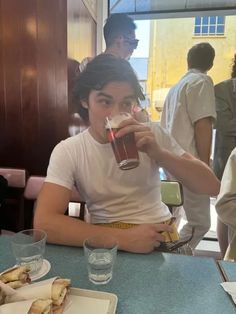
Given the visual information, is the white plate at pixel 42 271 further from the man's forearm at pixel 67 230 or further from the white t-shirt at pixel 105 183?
the white t-shirt at pixel 105 183

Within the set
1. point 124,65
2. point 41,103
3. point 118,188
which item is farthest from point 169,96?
point 118,188

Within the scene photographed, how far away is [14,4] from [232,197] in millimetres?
1794

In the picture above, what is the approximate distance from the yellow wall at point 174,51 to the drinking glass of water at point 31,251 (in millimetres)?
2080

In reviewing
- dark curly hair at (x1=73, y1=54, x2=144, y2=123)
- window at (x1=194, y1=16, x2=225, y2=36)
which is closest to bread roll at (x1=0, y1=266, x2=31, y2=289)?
dark curly hair at (x1=73, y1=54, x2=144, y2=123)

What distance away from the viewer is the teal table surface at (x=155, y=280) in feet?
2.14

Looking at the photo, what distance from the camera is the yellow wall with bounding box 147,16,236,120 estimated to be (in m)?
2.66

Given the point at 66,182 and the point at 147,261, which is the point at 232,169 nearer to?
the point at 147,261

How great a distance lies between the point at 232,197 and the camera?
939mm

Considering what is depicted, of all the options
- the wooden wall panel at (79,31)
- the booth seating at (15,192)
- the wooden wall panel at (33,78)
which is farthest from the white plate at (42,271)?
the wooden wall panel at (79,31)

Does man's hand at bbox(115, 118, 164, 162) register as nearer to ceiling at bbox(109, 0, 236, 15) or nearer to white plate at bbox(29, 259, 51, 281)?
white plate at bbox(29, 259, 51, 281)

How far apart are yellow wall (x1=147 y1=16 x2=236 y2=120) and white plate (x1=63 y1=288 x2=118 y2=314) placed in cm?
224

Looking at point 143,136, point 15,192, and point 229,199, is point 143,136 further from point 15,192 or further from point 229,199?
point 15,192

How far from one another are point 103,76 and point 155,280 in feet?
2.55

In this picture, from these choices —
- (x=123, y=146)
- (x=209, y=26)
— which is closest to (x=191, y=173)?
(x=123, y=146)
